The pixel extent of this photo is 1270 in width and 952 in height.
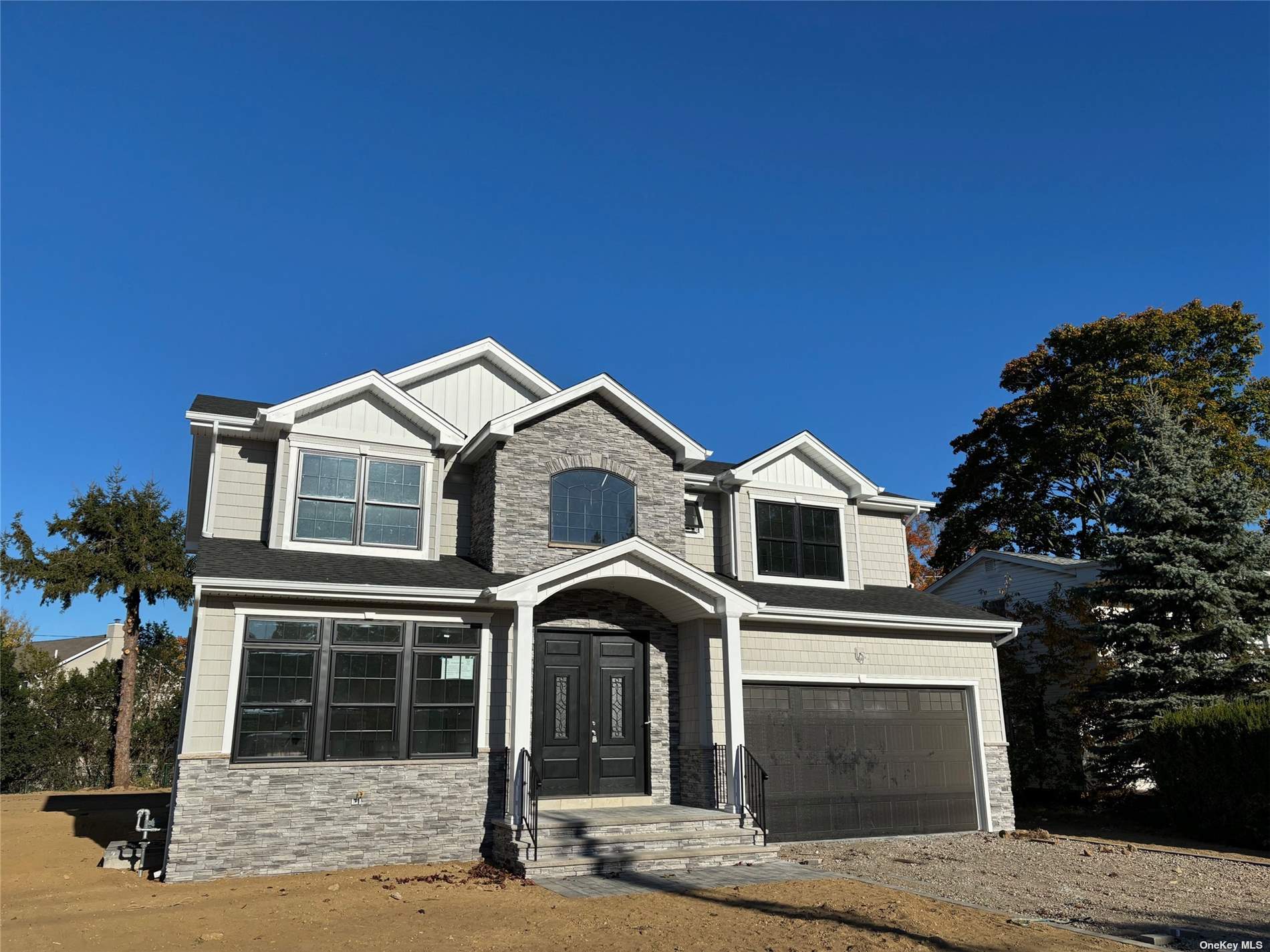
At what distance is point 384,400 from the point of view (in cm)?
1349

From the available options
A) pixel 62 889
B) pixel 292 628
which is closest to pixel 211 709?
pixel 292 628

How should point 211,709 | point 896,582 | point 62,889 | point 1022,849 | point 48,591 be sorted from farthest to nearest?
point 48,591 < point 896,582 < point 1022,849 < point 211,709 < point 62,889

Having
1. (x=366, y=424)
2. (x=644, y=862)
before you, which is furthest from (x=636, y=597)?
(x=366, y=424)

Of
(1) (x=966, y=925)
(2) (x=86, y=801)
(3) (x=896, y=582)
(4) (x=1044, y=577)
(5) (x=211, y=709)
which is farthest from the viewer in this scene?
(4) (x=1044, y=577)

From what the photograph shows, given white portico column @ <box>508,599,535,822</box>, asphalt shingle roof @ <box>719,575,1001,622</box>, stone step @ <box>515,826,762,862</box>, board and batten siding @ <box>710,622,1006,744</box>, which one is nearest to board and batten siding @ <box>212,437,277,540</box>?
white portico column @ <box>508,599,535,822</box>

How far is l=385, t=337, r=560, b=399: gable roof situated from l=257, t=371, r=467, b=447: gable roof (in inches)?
36.1

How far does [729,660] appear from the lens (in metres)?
12.7

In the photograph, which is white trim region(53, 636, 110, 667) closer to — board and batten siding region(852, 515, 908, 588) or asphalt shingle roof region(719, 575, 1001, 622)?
asphalt shingle roof region(719, 575, 1001, 622)

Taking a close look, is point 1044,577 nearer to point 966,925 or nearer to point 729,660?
point 729,660

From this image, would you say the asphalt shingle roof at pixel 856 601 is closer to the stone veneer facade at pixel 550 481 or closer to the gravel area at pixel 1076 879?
the stone veneer facade at pixel 550 481

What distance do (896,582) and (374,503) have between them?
379 inches

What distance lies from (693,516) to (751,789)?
4997mm

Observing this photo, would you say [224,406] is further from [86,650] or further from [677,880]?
[86,650]

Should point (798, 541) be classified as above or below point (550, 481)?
below
